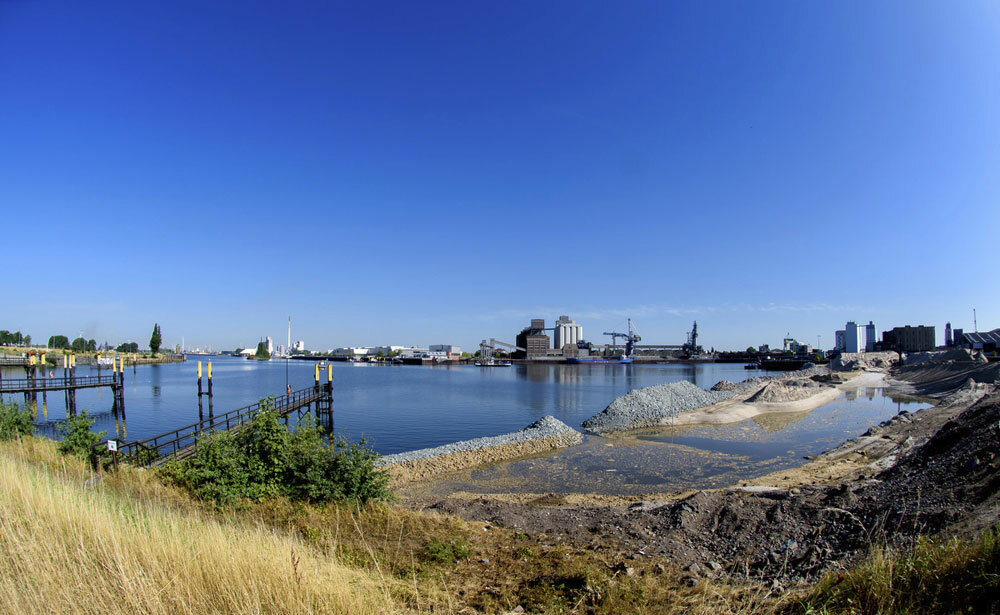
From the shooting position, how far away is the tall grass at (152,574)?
443 centimetres

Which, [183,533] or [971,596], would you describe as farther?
[183,533]

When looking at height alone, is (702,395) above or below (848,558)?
below

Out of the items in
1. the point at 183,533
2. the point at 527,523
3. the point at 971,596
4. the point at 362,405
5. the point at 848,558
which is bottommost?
the point at 362,405

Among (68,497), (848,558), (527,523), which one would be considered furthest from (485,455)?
(68,497)

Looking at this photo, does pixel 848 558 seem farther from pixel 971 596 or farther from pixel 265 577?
pixel 265 577

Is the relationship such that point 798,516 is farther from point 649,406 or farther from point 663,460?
point 649,406

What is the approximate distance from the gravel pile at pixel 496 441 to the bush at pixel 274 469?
10997 millimetres

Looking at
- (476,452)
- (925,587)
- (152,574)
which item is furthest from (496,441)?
(152,574)

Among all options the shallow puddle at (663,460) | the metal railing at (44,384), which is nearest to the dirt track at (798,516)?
the shallow puddle at (663,460)

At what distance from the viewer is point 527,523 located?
1347cm

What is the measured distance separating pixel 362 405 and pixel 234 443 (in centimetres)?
4193

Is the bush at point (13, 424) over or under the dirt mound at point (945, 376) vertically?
over

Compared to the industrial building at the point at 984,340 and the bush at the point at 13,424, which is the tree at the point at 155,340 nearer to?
the bush at the point at 13,424

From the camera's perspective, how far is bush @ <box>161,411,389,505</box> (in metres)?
11.6
